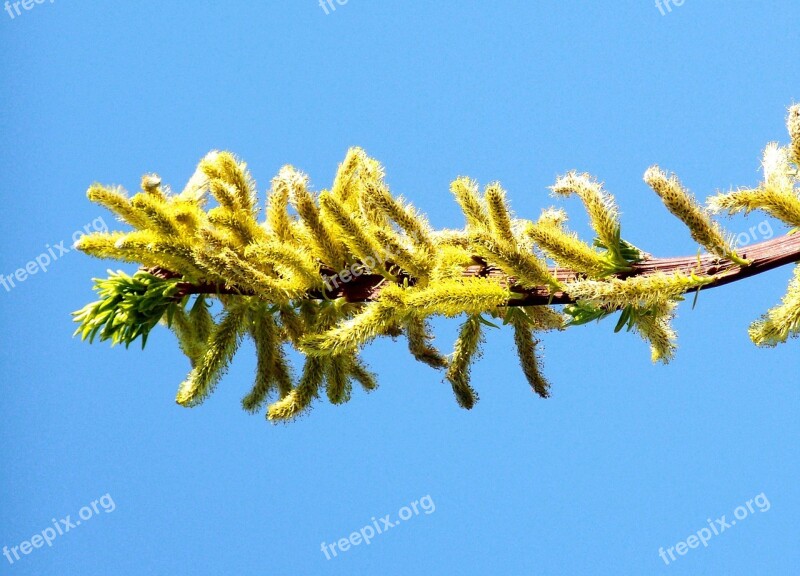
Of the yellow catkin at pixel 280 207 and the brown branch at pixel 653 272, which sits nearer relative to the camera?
the brown branch at pixel 653 272

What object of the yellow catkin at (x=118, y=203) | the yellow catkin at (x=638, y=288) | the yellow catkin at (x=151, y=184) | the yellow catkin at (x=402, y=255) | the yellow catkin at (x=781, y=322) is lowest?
the yellow catkin at (x=781, y=322)

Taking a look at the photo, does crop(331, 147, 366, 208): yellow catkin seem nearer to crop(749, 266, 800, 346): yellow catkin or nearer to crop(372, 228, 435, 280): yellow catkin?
crop(372, 228, 435, 280): yellow catkin

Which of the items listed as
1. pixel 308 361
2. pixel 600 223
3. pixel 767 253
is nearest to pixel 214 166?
pixel 308 361

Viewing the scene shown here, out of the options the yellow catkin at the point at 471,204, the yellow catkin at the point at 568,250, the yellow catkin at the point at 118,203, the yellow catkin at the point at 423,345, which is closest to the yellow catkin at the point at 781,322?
the yellow catkin at the point at 568,250

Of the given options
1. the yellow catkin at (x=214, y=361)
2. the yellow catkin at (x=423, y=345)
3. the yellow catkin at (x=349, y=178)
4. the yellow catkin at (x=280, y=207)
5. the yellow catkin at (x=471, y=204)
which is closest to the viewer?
the yellow catkin at (x=471, y=204)

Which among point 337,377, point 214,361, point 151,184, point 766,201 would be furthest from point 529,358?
point 151,184

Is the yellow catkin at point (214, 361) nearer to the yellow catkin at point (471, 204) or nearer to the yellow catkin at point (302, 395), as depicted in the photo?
the yellow catkin at point (302, 395)

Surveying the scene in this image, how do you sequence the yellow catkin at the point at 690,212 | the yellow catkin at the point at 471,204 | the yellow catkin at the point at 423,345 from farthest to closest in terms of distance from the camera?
1. the yellow catkin at the point at 423,345
2. the yellow catkin at the point at 471,204
3. the yellow catkin at the point at 690,212

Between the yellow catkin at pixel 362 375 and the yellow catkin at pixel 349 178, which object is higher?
the yellow catkin at pixel 349 178
